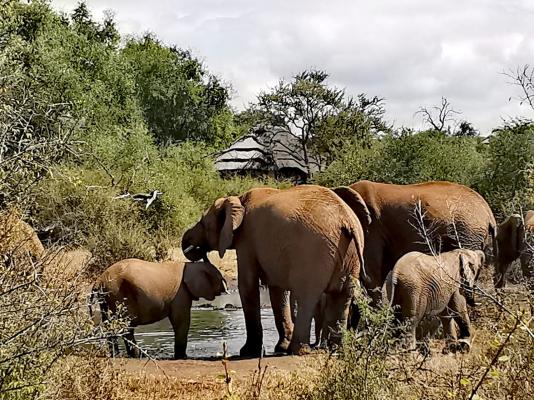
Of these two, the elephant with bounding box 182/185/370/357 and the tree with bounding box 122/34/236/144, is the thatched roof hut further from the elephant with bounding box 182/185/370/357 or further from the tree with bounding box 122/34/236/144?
the elephant with bounding box 182/185/370/357

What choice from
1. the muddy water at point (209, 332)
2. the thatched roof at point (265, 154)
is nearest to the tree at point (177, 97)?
the thatched roof at point (265, 154)

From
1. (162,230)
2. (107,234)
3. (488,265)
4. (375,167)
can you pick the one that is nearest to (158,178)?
(162,230)

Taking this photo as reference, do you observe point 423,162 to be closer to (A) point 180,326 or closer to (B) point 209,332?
(B) point 209,332

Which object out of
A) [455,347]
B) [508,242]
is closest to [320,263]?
[455,347]

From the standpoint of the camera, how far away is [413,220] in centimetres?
1282

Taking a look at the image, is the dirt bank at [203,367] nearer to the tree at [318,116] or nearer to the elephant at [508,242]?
the elephant at [508,242]

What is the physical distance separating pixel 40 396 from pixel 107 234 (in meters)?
15.8

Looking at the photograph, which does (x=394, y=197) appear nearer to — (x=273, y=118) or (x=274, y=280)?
(x=274, y=280)

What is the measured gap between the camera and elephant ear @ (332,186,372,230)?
12.3 m

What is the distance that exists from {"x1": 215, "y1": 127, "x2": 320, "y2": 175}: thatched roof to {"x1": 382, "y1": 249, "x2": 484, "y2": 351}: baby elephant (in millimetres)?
36079

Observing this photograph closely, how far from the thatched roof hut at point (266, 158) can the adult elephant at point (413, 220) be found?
33198 mm

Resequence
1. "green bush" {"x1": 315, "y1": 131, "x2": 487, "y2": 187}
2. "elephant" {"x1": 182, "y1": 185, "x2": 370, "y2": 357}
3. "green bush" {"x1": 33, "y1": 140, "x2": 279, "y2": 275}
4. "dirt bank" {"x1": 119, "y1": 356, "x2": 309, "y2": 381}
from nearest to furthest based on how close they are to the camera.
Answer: "dirt bank" {"x1": 119, "y1": 356, "x2": 309, "y2": 381}, "elephant" {"x1": 182, "y1": 185, "x2": 370, "y2": 357}, "green bush" {"x1": 33, "y1": 140, "x2": 279, "y2": 275}, "green bush" {"x1": 315, "y1": 131, "x2": 487, "y2": 187}

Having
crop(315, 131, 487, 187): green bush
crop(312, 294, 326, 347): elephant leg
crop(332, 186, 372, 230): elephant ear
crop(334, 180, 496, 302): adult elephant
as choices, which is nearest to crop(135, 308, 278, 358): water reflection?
crop(312, 294, 326, 347): elephant leg

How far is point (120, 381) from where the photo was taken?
7.76m
